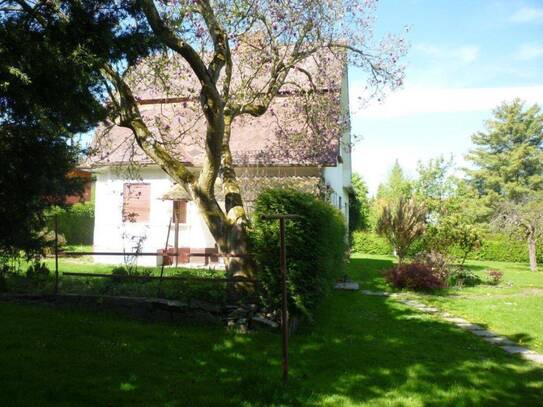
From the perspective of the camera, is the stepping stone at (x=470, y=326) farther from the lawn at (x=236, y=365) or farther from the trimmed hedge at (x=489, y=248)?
the trimmed hedge at (x=489, y=248)

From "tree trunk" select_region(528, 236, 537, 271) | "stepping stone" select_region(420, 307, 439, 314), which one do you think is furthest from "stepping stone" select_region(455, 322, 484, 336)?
"tree trunk" select_region(528, 236, 537, 271)

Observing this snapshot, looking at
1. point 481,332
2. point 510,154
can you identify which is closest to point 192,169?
point 481,332

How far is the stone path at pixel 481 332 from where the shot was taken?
23.8 ft

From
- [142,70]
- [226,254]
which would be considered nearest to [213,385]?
[226,254]

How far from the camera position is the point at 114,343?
6645mm

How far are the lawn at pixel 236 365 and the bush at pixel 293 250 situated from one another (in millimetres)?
579

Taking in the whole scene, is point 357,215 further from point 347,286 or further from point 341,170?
point 347,286

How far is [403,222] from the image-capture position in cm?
1563

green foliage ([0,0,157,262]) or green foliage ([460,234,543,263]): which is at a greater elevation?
green foliage ([0,0,157,262])

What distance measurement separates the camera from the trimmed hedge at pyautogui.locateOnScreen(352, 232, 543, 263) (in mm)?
28719

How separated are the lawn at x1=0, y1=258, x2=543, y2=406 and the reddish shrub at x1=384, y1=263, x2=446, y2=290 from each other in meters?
5.39

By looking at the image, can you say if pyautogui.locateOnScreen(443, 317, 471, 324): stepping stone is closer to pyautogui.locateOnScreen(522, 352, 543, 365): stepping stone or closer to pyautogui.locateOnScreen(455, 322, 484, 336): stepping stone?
pyautogui.locateOnScreen(455, 322, 484, 336): stepping stone

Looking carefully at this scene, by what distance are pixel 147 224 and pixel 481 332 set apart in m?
13.9

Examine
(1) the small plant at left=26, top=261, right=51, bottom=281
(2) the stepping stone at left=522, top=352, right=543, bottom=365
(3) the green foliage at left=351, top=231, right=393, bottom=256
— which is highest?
(3) the green foliage at left=351, top=231, right=393, bottom=256
